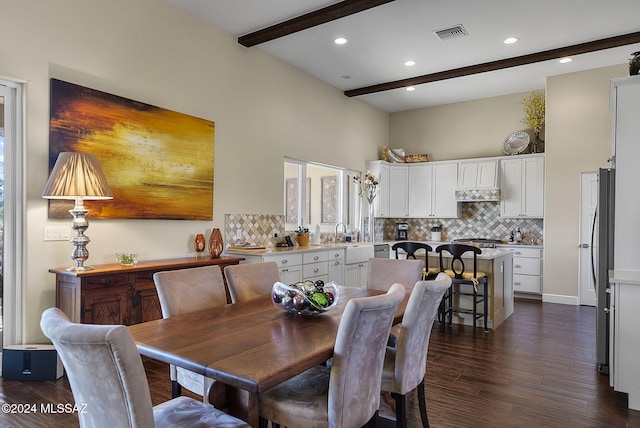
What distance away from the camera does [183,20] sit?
423cm

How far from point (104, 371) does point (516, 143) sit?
703 cm

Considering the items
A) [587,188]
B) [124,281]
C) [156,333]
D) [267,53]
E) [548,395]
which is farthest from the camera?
[587,188]

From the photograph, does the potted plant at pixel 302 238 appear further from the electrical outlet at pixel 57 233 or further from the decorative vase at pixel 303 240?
the electrical outlet at pixel 57 233

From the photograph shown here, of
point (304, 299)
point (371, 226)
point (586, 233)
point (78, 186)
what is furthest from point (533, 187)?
point (78, 186)

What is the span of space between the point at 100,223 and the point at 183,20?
87.9 inches

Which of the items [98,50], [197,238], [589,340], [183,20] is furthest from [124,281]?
[589,340]

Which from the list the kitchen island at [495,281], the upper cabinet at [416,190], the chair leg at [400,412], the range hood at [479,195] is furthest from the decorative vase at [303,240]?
the chair leg at [400,412]

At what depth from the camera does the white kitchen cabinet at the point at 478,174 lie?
22.5 feet

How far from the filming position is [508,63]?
17.8 feet

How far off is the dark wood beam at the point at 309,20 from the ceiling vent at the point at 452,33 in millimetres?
1201

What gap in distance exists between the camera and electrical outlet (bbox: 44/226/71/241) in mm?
3213

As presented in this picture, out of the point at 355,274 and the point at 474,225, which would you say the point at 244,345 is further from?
the point at 474,225

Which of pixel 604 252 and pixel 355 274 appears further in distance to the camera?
pixel 355 274

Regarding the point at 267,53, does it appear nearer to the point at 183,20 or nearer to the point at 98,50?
the point at 183,20
